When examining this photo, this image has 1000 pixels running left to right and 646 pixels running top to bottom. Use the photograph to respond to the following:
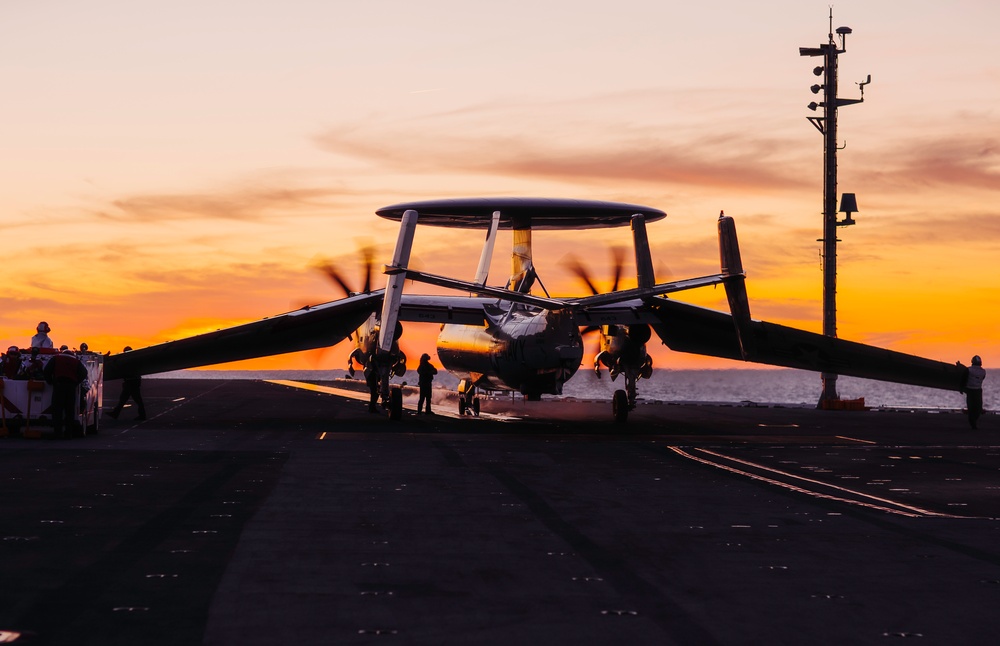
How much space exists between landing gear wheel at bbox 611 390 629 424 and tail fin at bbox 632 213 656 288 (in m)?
7.05

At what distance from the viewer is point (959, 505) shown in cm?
1530

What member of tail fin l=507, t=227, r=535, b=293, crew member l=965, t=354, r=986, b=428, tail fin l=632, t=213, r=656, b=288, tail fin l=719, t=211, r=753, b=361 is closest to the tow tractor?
tail fin l=632, t=213, r=656, b=288

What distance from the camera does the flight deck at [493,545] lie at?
26.0 feet

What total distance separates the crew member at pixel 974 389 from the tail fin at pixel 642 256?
1177cm

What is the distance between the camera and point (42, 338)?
2831 cm

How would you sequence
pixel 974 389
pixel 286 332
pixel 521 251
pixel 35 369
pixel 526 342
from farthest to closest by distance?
1. pixel 521 251
2. pixel 286 332
3. pixel 974 389
4. pixel 526 342
5. pixel 35 369

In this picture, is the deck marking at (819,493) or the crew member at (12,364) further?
the crew member at (12,364)

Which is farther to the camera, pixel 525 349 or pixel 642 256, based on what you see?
pixel 525 349

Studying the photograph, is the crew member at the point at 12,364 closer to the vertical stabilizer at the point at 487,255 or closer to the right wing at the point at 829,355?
the vertical stabilizer at the point at 487,255

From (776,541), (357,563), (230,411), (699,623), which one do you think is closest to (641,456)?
(776,541)

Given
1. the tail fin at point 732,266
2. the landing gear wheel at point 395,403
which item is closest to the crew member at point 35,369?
the landing gear wheel at point 395,403

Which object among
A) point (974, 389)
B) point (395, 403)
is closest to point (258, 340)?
point (395, 403)

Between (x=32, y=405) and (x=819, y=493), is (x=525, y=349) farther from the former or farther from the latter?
(x=819, y=493)

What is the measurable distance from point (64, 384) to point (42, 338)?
2636 millimetres
